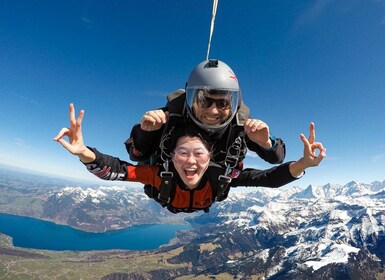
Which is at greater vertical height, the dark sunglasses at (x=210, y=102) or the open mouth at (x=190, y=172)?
the dark sunglasses at (x=210, y=102)

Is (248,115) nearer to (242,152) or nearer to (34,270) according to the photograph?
(242,152)

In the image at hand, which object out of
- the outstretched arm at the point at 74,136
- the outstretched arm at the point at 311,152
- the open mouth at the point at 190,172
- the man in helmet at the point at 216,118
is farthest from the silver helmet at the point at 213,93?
the outstretched arm at the point at 74,136

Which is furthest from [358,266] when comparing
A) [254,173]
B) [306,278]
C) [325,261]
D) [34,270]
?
[254,173]

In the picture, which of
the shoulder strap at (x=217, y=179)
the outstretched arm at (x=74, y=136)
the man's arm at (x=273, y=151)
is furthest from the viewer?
the shoulder strap at (x=217, y=179)

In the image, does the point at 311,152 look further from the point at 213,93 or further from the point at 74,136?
the point at 74,136

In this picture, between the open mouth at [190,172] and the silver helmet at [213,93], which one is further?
the open mouth at [190,172]

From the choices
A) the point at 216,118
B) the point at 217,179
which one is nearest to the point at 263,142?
the point at 216,118

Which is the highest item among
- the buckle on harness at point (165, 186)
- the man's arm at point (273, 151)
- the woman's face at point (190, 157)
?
the man's arm at point (273, 151)

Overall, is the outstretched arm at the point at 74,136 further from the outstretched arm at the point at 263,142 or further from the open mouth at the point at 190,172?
the outstretched arm at the point at 263,142

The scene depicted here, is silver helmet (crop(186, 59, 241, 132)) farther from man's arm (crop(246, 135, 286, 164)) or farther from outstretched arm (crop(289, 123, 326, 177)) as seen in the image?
Result: outstretched arm (crop(289, 123, 326, 177))
